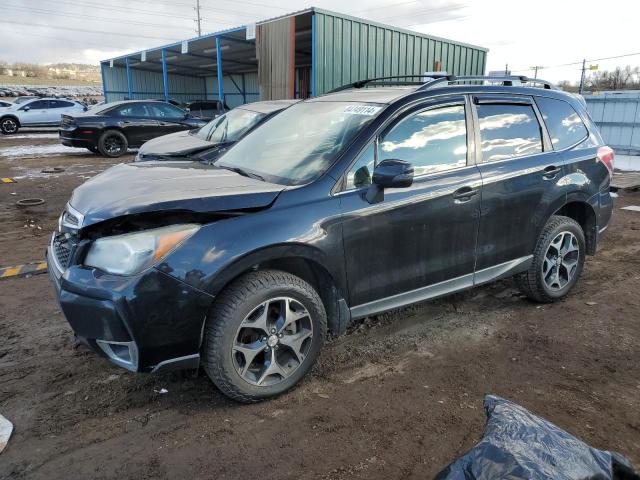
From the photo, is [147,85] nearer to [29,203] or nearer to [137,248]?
[29,203]

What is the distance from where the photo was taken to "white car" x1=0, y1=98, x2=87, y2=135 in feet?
69.5

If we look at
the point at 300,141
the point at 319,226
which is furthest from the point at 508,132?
the point at 319,226

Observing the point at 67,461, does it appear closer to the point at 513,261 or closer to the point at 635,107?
the point at 513,261

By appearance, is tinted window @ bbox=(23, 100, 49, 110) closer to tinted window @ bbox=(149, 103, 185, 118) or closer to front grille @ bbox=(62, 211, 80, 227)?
tinted window @ bbox=(149, 103, 185, 118)

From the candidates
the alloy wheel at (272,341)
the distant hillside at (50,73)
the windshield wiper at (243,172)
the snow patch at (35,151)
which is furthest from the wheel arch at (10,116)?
the distant hillside at (50,73)

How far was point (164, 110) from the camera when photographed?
14156mm

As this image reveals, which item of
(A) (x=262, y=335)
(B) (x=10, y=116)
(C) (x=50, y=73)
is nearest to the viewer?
(A) (x=262, y=335)

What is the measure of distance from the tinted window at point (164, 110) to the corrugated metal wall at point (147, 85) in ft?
55.6

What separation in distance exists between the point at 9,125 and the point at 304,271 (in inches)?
921

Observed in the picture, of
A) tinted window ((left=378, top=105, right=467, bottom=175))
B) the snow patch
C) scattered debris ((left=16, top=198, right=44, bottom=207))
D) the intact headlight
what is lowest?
scattered debris ((left=16, top=198, right=44, bottom=207))

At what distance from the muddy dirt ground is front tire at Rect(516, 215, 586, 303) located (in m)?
0.17

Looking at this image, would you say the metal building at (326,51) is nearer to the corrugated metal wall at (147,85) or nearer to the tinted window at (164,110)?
the tinted window at (164,110)

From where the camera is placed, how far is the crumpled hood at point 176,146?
7.39 metres

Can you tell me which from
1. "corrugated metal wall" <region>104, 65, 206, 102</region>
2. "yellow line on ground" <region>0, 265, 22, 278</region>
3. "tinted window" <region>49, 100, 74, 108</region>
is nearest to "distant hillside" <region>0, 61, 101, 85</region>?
"corrugated metal wall" <region>104, 65, 206, 102</region>
